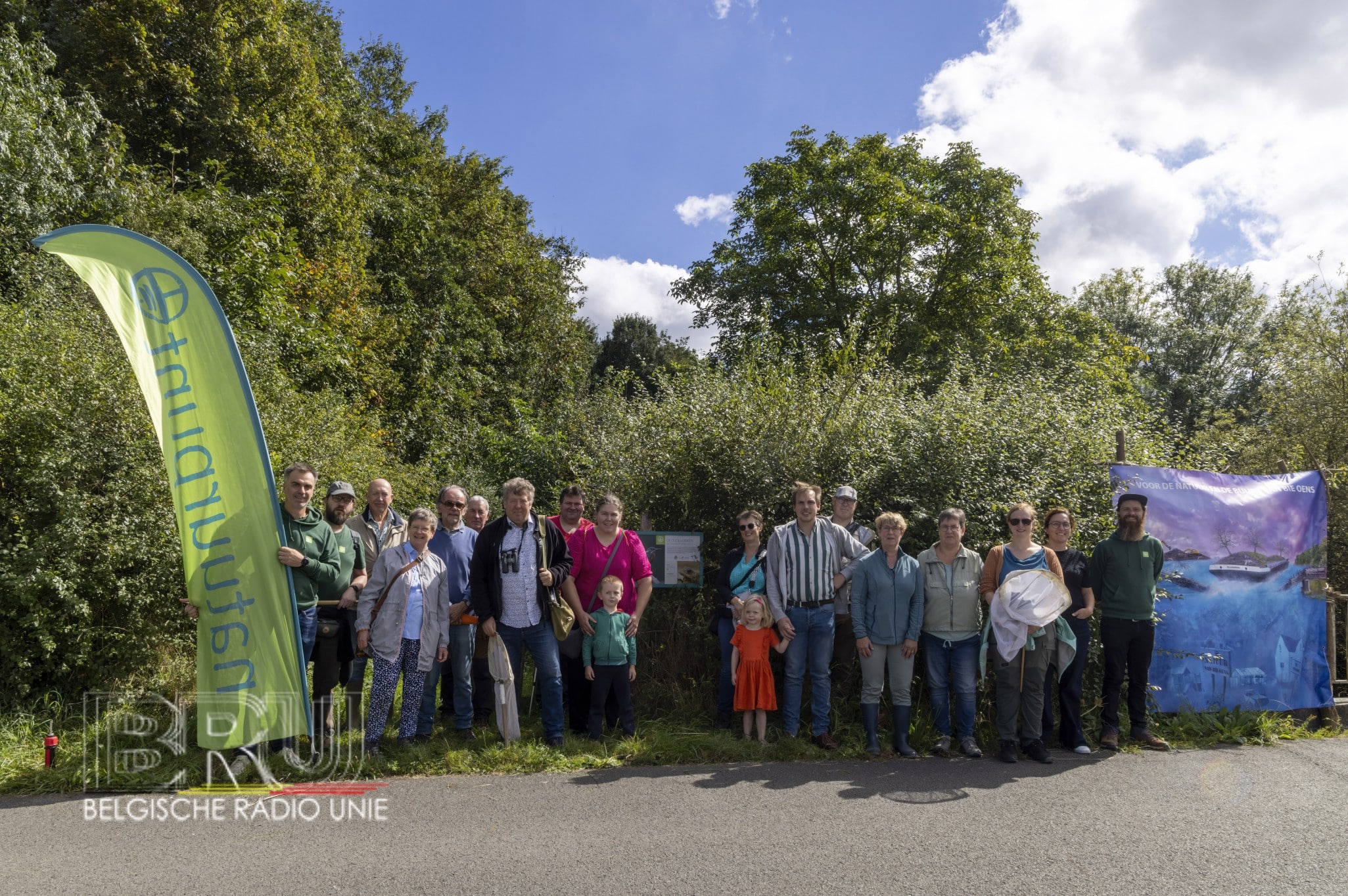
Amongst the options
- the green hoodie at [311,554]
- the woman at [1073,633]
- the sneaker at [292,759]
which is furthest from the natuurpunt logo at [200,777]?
the woman at [1073,633]

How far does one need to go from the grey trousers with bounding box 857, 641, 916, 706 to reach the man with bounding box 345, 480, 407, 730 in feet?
11.9

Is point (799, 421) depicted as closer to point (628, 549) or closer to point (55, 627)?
point (628, 549)

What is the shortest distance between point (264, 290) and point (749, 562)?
1141 centimetres

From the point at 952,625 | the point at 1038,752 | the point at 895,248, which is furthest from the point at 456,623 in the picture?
the point at 895,248

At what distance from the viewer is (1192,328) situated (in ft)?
137

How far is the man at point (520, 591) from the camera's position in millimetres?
6180

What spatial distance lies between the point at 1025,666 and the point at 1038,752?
0.60 metres

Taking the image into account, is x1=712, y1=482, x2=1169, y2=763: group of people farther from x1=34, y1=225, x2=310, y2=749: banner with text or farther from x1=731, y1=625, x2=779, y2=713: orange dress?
x1=34, y1=225, x2=310, y2=749: banner with text

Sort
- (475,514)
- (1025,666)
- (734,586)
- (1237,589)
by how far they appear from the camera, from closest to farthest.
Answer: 1. (1025,666)
2. (734,586)
3. (1237,589)
4. (475,514)

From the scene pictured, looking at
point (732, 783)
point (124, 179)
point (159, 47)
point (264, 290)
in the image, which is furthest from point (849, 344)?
point (159, 47)

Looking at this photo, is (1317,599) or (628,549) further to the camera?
(1317,599)

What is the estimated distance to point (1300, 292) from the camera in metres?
20.4

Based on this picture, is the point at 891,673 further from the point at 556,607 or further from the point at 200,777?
the point at 200,777

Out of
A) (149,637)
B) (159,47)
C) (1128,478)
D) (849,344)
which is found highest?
(159,47)
